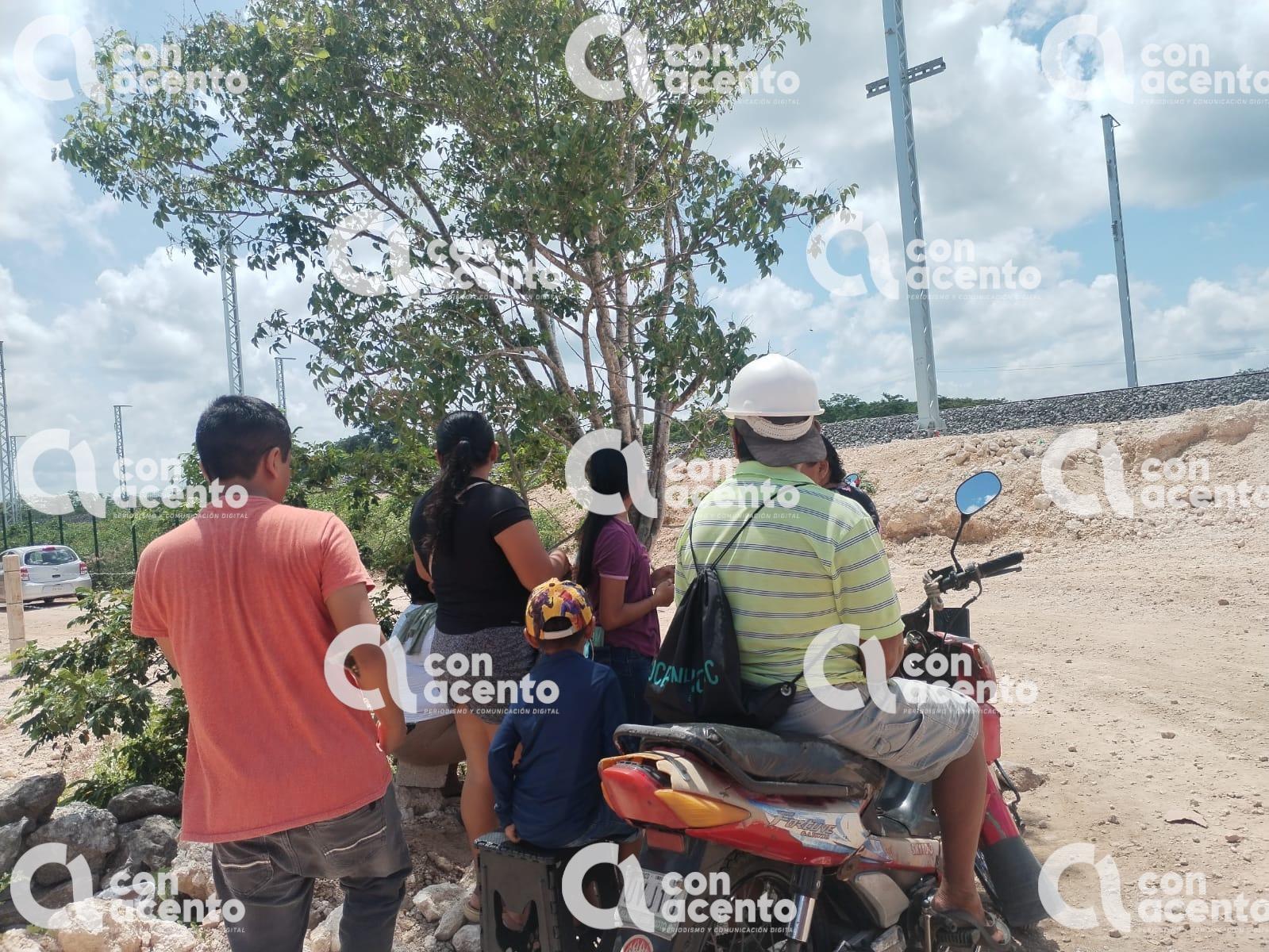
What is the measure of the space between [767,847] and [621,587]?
4.72 feet

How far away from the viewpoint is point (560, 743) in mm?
3162

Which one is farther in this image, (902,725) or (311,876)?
(902,725)

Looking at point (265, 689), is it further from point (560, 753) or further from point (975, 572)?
point (975, 572)

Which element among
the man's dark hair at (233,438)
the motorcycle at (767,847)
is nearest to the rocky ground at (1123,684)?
the motorcycle at (767,847)

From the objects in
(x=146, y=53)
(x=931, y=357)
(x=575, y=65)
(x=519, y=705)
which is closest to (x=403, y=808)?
(x=519, y=705)

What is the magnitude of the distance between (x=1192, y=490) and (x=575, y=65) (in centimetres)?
1127

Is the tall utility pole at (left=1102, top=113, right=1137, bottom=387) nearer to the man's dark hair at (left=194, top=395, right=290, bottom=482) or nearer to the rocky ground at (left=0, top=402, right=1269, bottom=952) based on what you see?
the rocky ground at (left=0, top=402, right=1269, bottom=952)

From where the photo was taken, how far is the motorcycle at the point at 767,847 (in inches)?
95.5

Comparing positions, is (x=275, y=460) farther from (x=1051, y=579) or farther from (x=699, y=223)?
(x=1051, y=579)

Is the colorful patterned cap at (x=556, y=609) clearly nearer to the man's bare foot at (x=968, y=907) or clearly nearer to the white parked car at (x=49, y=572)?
the man's bare foot at (x=968, y=907)

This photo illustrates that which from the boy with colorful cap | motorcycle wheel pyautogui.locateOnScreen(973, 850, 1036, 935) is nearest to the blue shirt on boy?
the boy with colorful cap

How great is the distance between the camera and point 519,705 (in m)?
3.29

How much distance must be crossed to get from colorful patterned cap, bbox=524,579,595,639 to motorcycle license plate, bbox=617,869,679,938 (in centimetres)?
90

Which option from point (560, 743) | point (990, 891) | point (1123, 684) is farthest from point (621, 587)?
point (1123, 684)
